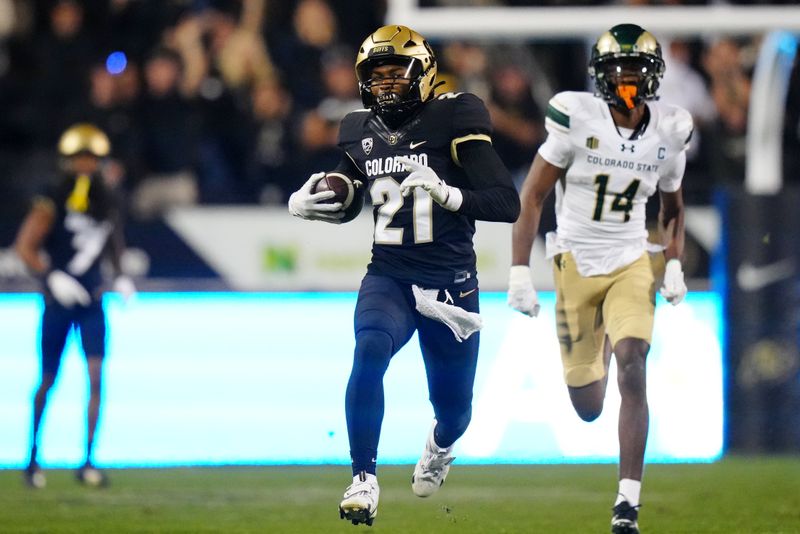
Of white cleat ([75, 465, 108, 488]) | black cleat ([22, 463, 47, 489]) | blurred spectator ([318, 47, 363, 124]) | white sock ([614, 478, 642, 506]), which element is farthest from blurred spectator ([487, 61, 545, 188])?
white sock ([614, 478, 642, 506])

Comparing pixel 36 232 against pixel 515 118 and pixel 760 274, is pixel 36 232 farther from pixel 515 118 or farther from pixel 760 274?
pixel 760 274

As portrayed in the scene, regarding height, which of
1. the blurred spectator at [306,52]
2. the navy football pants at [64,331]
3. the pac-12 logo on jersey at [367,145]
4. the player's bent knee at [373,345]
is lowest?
the player's bent knee at [373,345]

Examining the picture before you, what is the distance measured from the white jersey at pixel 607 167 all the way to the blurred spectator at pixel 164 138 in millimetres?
4829

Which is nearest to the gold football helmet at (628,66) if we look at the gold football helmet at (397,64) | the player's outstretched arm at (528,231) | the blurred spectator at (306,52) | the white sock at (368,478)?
the player's outstretched arm at (528,231)

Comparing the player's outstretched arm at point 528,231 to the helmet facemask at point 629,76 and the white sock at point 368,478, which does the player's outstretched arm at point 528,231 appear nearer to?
the helmet facemask at point 629,76

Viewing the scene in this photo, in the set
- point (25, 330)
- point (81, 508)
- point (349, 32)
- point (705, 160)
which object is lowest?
point (81, 508)

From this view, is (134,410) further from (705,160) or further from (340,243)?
(705,160)

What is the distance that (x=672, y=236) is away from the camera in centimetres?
694

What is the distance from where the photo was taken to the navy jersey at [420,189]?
6020 mm

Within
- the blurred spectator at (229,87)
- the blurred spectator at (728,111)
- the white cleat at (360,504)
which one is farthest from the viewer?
the blurred spectator at (229,87)

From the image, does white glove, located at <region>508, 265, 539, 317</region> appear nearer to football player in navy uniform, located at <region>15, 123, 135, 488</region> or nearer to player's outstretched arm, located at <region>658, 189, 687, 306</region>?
player's outstretched arm, located at <region>658, 189, 687, 306</region>

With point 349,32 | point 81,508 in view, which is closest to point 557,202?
point 81,508

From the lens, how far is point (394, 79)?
19.8 ft

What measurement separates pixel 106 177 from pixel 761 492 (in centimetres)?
402
